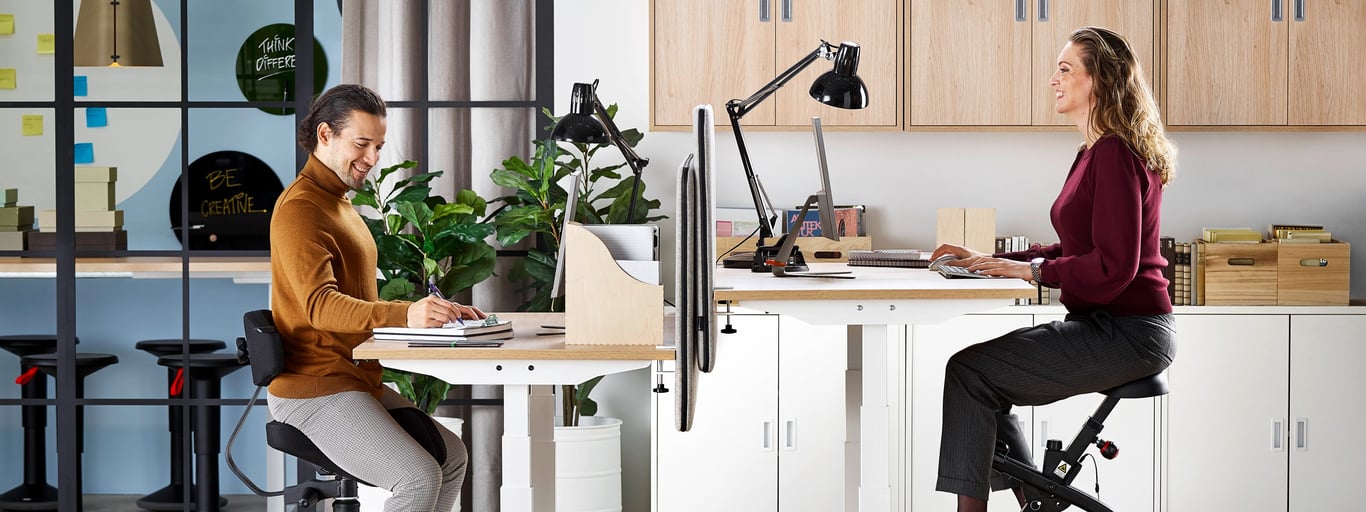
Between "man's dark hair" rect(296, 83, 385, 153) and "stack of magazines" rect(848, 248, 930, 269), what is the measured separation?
1477mm

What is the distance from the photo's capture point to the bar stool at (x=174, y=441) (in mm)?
4195

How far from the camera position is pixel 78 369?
4172 millimetres

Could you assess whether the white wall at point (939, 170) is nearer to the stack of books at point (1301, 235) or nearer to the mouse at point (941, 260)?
the stack of books at point (1301, 235)

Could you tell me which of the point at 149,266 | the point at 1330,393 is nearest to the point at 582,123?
the point at 149,266

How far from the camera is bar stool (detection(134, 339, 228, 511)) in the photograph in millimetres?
4195

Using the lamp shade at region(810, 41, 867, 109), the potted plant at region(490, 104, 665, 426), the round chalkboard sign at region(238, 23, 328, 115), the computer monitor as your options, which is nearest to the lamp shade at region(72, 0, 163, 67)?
the round chalkboard sign at region(238, 23, 328, 115)

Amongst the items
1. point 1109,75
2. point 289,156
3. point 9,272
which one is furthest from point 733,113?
point 9,272

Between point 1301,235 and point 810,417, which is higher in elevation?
point 1301,235

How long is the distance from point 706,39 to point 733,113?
0.85 meters

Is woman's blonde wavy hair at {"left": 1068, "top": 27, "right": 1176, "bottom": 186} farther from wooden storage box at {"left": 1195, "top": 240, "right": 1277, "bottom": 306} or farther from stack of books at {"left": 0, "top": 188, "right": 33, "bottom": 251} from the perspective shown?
stack of books at {"left": 0, "top": 188, "right": 33, "bottom": 251}

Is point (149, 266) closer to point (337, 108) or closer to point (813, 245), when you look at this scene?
point (337, 108)

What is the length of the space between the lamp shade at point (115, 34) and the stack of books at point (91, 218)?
428 mm

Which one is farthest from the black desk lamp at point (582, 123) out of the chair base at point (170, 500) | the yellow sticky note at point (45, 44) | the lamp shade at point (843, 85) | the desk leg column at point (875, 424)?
the yellow sticky note at point (45, 44)

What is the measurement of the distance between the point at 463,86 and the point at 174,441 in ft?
5.78
